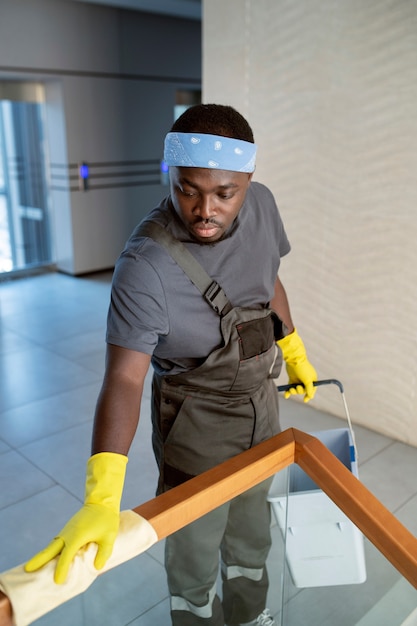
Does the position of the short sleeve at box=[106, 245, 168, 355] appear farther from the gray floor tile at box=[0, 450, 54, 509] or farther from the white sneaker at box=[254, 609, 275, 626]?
the gray floor tile at box=[0, 450, 54, 509]

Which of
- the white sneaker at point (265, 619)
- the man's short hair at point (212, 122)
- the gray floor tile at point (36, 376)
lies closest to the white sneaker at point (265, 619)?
the white sneaker at point (265, 619)

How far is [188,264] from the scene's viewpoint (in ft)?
4.85

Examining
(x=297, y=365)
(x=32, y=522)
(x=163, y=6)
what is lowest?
(x=32, y=522)

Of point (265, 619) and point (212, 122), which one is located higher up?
point (212, 122)

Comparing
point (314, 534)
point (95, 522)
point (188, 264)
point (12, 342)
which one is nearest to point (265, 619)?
point (314, 534)

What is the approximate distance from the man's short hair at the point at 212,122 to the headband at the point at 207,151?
1.2 inches

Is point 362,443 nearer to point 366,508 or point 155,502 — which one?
point 366,508

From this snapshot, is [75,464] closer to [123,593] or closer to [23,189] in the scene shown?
[123,593]

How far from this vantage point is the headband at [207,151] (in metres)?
1.36

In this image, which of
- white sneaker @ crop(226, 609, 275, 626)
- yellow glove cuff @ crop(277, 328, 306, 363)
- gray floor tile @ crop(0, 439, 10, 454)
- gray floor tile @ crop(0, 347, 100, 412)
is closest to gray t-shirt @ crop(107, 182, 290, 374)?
yellow glove cuff @ crop(277, 328, 306, 363)

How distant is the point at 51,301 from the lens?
5.85 metres

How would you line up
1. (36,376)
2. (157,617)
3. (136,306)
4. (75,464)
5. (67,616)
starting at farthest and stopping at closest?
(36,376)
(75,464)
(157,617)
(136,306)
(67,616)

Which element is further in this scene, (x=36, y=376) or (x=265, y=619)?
(x=36, y=376)

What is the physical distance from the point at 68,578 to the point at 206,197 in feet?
2.79
